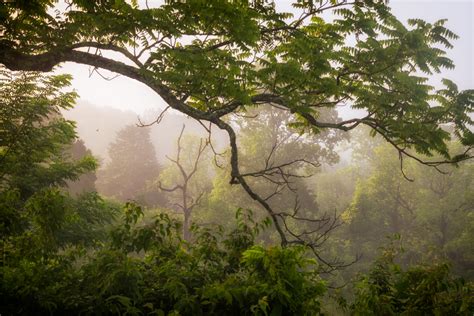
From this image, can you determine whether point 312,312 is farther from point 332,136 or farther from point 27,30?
point 332,136

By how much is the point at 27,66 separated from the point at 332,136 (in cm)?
2843

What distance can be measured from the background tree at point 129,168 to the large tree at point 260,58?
32742 mm

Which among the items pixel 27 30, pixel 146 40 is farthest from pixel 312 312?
pixel 27 30

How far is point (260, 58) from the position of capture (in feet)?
19.2

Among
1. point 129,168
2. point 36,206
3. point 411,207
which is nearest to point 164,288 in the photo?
point 36,206

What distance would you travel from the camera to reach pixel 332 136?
102 feet

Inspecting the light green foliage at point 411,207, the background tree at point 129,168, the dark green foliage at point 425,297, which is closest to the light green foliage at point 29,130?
the dark green foliage at point 425,297

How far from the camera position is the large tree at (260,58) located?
15.8 feet

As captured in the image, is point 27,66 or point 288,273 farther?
point 27,66

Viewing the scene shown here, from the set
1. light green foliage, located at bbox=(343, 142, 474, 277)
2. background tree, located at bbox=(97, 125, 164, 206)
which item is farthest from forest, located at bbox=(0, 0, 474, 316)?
background tree, located at bbox=(97, 125, 164, 206)

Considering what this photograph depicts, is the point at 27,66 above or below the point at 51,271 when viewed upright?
above

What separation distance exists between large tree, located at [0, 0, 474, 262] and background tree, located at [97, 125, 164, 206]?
32.7 meters

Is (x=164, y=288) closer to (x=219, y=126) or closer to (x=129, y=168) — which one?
(x=219, y=126)

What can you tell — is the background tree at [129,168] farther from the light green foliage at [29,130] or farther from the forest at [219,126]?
the forest at [219,126]
